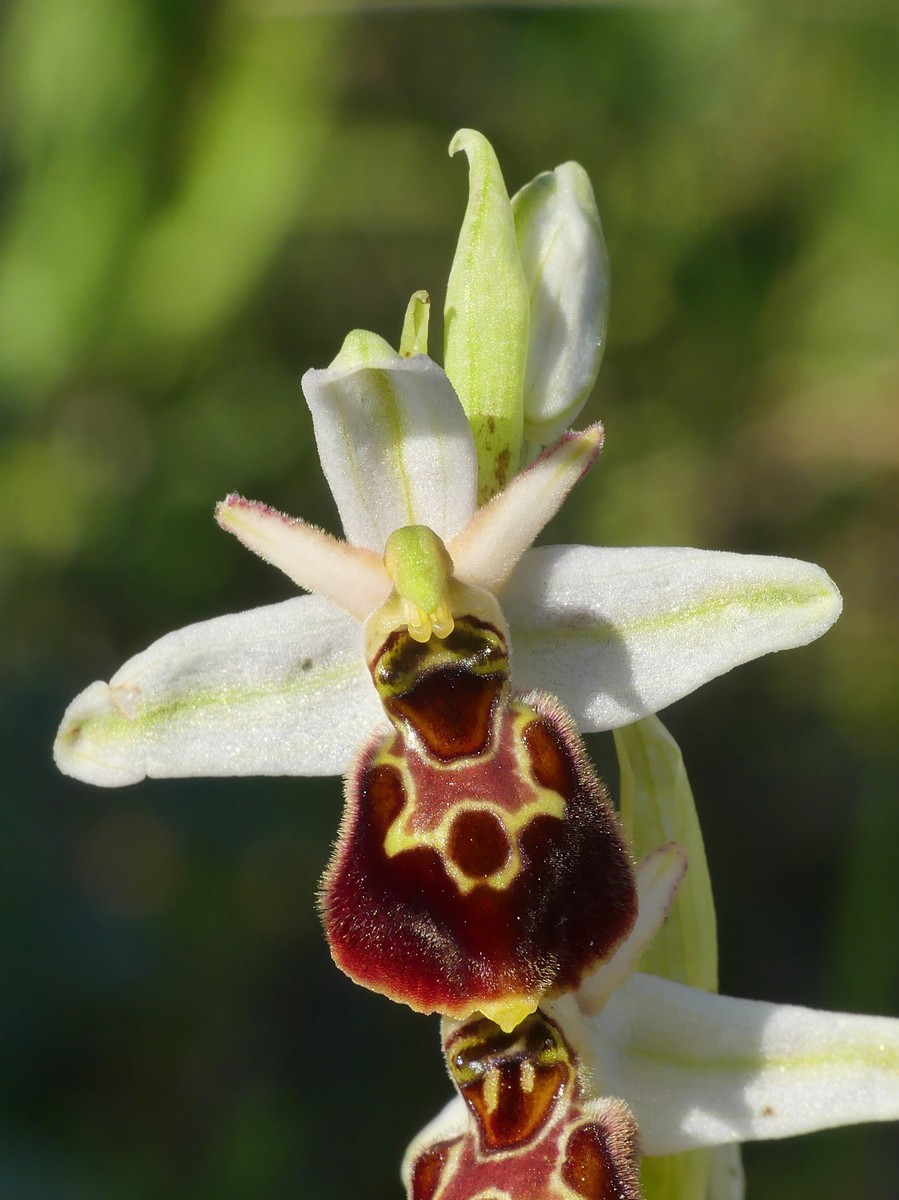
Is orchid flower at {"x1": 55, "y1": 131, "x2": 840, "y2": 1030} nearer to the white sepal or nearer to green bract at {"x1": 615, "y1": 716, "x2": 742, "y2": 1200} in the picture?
the white sepal

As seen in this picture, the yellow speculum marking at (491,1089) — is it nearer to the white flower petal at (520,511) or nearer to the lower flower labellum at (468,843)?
the lower flower labellum at (468,843)

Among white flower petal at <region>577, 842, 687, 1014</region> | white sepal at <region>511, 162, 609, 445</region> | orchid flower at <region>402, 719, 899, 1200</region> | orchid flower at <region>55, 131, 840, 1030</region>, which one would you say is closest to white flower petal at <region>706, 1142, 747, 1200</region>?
orchid flower at <region>402, 719, 899, 1200</region>

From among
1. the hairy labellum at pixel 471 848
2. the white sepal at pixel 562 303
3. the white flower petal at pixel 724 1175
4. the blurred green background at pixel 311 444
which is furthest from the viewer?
the blurred green background at pixel 311 444

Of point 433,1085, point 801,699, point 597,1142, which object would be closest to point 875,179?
point 801,699

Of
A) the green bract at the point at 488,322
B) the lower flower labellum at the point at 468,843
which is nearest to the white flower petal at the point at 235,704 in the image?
the lower flower labellum at the point at 468,843

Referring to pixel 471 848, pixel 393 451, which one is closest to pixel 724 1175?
pixel 471 848
